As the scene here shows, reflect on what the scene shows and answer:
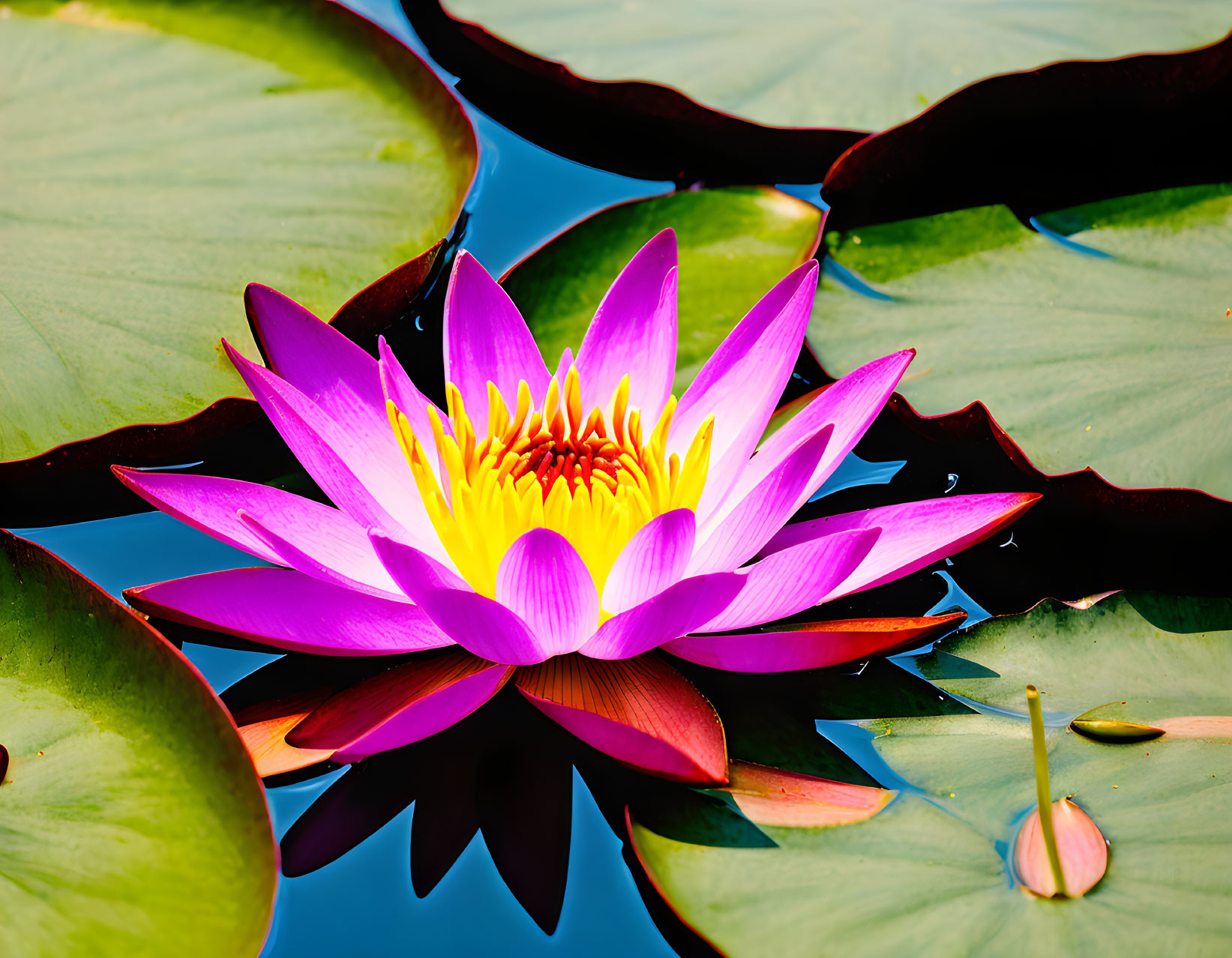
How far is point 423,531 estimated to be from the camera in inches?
57.5

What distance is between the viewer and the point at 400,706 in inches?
49.9

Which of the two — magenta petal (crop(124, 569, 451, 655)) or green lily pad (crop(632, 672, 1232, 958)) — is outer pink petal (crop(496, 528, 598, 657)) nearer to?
magenta petal (crop(124, 569, 451, 655))

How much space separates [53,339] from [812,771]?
1472 mm

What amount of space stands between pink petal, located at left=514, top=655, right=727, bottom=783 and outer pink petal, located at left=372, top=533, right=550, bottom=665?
70mm

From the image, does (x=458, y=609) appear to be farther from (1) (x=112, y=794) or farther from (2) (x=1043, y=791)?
(2) (x=1043, y=791)

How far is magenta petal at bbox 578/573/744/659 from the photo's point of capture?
45.1 inches

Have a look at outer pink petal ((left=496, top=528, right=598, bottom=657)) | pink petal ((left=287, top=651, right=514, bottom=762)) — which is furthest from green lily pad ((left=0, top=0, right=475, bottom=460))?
outer pink petal ((left=496, top=528, right=598, bottom=657))

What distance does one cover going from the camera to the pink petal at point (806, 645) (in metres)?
1.28

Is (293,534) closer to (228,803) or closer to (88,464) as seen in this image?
(228,803)

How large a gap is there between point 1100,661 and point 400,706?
3.46ft

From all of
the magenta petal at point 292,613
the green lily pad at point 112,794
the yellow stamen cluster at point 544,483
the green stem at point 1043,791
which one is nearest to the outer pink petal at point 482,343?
the yellow stamen cluster at point 544,483

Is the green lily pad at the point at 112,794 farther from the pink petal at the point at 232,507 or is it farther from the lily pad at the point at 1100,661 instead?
the lily pad at the point at 1100,661

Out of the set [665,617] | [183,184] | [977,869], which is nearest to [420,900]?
[665,617]

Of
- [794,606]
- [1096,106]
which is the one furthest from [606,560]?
[1096,106]
